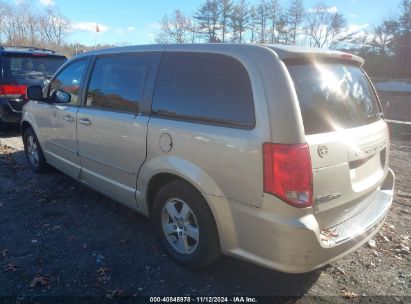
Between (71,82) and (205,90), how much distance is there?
94.8 inches

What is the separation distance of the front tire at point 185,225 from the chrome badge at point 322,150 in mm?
961

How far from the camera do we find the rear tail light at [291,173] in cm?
245

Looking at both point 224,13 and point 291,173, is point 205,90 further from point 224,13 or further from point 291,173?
point 224,13

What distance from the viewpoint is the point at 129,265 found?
132 inches

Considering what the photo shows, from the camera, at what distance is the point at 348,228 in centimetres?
284

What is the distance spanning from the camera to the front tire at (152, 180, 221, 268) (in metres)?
3.00

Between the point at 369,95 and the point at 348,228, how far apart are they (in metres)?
1.27

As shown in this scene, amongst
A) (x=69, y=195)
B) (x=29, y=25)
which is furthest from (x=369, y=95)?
(x=29, y=25)

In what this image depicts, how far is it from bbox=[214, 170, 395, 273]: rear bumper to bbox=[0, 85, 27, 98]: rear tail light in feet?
22.7

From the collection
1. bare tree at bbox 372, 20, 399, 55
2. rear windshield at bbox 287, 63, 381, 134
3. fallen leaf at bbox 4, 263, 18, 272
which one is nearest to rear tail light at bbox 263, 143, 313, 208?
rear windshield at bbox 287, 63, 381, 134

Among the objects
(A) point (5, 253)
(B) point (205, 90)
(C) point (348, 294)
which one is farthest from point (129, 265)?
(C) point (348, 294)

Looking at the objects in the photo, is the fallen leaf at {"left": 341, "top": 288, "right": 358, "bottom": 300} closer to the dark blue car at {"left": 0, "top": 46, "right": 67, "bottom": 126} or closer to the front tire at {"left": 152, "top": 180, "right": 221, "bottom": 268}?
the front tire at {"left": 152, "top": 180, "right": 221, "bottom": 268}

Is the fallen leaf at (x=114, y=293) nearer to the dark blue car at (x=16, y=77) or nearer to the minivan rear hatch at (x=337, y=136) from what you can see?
the minivan rear hatch at (x=337, y=136)

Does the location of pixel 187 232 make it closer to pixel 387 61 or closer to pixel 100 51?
pixel 100 51
